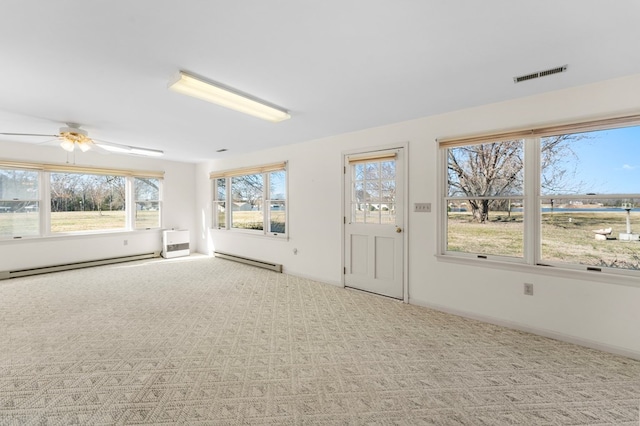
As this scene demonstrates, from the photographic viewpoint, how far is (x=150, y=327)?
2.90 m

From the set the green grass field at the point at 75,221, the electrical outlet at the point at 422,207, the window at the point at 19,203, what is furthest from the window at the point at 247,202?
the window at the point at 19,203

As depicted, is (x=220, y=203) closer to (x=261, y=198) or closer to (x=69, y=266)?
(x=261, y=198)

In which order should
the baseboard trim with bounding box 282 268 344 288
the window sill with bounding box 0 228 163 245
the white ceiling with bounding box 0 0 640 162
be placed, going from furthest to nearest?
the window sill with bounding box 0 228 163 245
the baseboard trim with bounding box 282 268 344 288
the white ceiling with bounding box 0 0 640 162

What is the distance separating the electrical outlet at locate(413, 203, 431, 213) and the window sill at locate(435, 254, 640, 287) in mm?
604

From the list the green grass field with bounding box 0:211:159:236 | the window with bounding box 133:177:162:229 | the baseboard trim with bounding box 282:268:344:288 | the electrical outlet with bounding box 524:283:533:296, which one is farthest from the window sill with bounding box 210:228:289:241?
the electrical outlet with bounding box 524:283:533:296

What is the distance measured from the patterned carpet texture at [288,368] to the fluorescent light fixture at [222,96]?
2320mm

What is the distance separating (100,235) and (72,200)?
0.86m

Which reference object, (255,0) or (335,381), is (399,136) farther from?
(335,381)

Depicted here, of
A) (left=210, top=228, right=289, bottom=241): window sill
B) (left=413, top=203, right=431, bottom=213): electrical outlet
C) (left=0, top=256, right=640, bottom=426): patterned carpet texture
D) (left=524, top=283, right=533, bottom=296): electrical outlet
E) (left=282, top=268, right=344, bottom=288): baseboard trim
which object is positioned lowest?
(left=0, top=256, right=640, bottom=426): patterned carpet texture

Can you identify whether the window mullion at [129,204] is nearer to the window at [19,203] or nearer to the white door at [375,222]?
the window at [19,203]

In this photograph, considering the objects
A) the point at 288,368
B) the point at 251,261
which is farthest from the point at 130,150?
the point at 288,368

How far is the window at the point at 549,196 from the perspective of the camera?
2475 mm

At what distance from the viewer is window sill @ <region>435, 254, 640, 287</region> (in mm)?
2383

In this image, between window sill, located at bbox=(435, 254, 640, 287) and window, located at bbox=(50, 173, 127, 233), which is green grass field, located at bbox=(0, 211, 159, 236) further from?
window sill, located at bbox=(435, 254, 640, 287)
